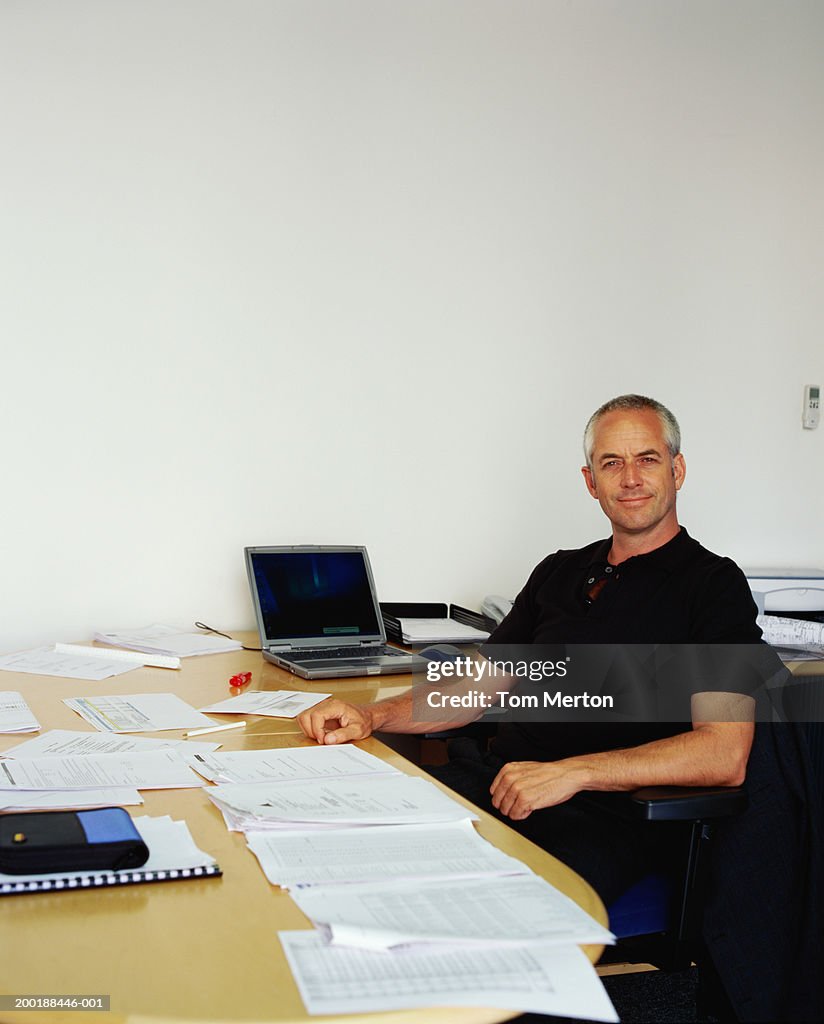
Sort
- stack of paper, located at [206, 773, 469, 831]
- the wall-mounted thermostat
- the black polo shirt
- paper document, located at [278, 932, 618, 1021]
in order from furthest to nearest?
→ the wall-mounted thermostat, the black polo shirt, stack of paper, located at [206, 773, 469, 831], paper document, located at [278, 932, 618, 1021]

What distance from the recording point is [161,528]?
2.58 m

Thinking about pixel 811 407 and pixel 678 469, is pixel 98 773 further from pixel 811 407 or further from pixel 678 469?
pixel 811 407

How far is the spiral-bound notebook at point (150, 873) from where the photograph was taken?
39.4 inches

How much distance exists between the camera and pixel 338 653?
2385mm

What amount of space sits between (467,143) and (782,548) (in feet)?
5.32

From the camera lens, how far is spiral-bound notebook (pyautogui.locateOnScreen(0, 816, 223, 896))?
100cm

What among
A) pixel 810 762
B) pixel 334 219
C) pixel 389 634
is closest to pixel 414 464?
pixel 389 634

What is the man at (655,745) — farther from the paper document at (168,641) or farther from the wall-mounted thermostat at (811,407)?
the wall-mounted thermostat at (811,407)

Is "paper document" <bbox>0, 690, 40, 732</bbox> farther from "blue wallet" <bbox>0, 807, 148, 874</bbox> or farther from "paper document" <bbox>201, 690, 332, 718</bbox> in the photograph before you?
"blue wallet" <bbox>0, 807, 148, 874</bbox>

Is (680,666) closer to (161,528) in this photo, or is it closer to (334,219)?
(161,528)

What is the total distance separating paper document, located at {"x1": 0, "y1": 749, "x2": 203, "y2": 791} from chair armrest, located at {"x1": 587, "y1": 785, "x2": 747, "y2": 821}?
628 mm

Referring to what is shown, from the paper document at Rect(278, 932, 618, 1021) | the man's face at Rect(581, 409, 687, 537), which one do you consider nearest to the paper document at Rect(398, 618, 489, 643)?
the man's face at Rect(581, 409, 687, 537)

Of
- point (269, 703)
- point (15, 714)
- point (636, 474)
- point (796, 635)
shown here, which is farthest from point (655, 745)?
point (796, 635)

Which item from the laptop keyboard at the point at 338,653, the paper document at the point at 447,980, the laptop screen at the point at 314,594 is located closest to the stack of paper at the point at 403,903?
the paper document at the point at 447,980
